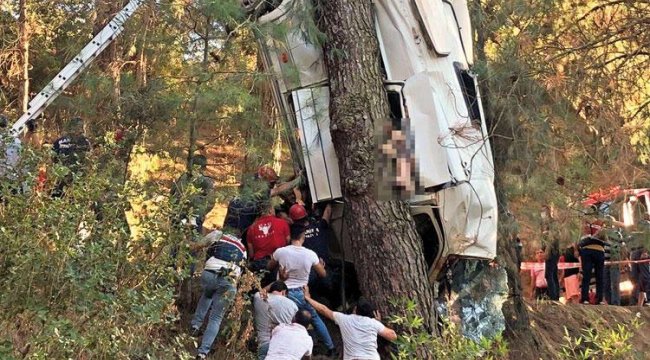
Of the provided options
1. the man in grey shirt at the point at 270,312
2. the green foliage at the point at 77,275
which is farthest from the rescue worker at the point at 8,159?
the man in grey shirt at the point at 270,312

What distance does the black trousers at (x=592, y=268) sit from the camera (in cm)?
912

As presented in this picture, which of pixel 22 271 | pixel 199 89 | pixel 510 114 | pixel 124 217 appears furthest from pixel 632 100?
pixel 22 271

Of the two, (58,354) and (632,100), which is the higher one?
(632,100)

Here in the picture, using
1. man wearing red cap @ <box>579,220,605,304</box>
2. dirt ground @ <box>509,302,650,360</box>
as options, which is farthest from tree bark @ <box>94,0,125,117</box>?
man wearing red cap @ <box>579,220,605,304</box>

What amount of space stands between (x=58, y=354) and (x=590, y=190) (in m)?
5.42

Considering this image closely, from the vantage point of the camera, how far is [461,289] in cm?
676

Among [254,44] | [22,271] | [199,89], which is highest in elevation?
[254,44]

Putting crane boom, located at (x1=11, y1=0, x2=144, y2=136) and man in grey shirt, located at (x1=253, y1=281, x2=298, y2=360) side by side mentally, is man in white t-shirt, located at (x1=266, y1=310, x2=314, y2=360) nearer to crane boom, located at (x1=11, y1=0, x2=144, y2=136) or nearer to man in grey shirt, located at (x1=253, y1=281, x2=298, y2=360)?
man in grey shirt, located at (x1=253, y1=281, x2=298, y2=360)

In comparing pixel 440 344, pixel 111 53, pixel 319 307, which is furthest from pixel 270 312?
pixel 111 53

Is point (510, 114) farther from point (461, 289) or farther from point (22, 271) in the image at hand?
point (22, 271)

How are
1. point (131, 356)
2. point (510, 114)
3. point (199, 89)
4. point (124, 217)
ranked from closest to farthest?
point (131, 356)
point (124, 217)
point (199, 89)
point (510, 114)

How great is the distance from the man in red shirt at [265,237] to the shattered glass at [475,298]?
1620 mm

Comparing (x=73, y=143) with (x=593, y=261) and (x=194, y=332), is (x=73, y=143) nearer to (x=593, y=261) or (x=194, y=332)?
(x=194, y=332)

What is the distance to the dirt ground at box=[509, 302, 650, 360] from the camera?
7.45 metres
